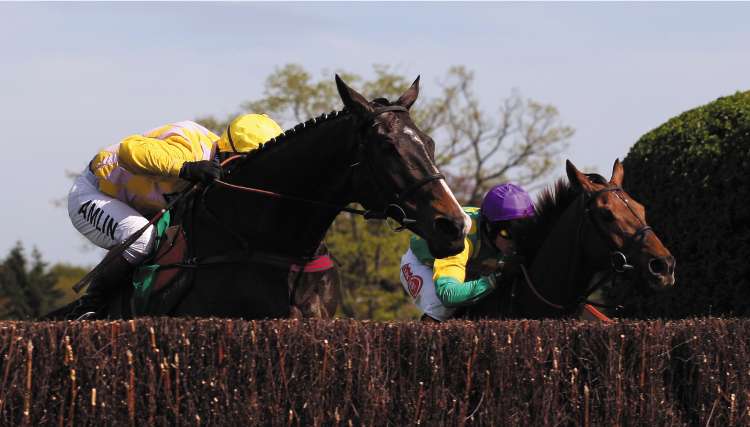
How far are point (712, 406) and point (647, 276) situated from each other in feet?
2.81

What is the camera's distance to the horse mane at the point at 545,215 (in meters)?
6.04

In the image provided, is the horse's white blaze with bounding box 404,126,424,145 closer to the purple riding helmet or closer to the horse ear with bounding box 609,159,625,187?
the purple riding helmet

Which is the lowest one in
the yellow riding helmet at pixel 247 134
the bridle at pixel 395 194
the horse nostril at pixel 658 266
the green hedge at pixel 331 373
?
the green hedge at pixel 331 373

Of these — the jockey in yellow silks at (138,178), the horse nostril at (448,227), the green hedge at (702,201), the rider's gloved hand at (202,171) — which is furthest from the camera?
the green hedge at (702,201)

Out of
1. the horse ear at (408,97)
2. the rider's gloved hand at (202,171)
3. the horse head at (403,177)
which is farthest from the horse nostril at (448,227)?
the rider's gloved hand at (202,171)

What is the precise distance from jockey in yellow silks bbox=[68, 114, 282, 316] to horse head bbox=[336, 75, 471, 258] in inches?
33.9

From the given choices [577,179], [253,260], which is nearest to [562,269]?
[577,179]

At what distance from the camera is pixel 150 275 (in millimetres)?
5582

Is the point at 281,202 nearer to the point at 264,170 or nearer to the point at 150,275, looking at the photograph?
the point at 264,170

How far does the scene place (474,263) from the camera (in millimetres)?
6441

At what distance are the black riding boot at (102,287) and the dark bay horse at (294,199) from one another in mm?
385

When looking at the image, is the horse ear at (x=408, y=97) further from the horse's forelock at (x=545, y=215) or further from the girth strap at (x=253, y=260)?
the horse's forelock at (x=545, y=215)

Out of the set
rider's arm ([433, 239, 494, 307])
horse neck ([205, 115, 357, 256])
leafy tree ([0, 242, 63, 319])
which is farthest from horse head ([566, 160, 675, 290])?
leafy tree ([0, 242, 63, 319])

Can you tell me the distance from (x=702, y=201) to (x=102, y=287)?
15.1ft
